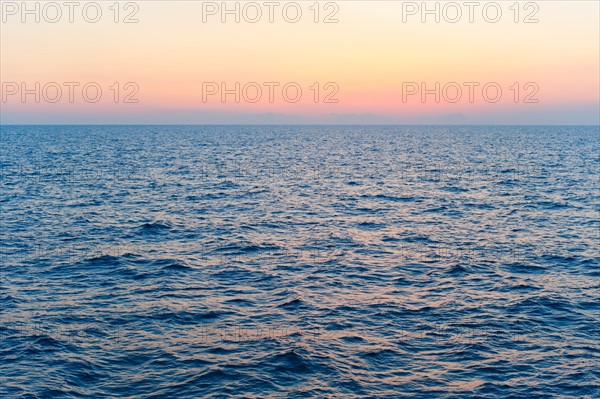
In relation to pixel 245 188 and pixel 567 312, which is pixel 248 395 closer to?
pixel 567 312

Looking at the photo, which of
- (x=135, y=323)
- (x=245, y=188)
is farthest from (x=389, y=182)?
(x=135, y=323)

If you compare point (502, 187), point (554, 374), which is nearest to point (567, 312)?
point (554, 374)

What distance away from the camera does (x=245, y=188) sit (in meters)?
87.8

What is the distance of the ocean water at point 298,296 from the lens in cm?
2619

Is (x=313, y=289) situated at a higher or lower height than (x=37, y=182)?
lower

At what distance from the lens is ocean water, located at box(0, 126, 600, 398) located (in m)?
26.2

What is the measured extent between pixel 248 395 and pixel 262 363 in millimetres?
2946

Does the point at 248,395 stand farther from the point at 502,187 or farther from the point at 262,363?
the point at 502,187

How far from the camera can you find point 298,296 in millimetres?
37250

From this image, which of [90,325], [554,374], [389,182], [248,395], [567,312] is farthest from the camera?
[389,182]

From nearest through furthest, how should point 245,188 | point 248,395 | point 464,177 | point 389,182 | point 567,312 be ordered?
point 248,395
point 567,312
point 245,188
point 389,182
point 464,177

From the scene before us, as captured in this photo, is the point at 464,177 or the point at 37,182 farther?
the point at 464,177

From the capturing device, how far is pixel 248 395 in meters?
24.6

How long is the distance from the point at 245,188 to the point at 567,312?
59.5 metres
